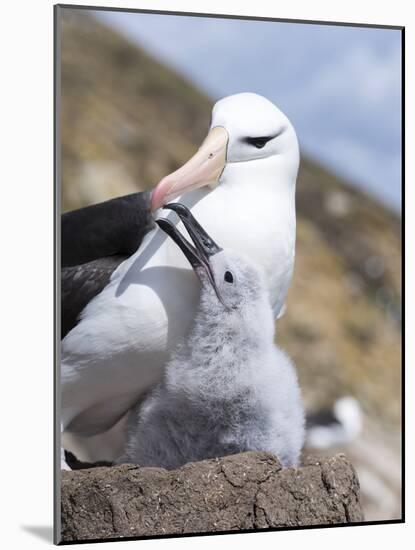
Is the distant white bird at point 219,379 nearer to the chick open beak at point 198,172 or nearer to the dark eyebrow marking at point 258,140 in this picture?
the chick open beak at point 198,172

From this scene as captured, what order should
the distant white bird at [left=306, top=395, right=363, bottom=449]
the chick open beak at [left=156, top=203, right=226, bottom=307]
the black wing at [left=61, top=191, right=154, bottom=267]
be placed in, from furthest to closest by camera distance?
the distant white bird at [left=306, top=395, right=363, bottom=449]
the black wing at [left=61, top=191, right=154, bottom=267]
the chick open beak at [left=156, top=203, right=226, bottom=307]

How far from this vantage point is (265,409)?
520 centimetres

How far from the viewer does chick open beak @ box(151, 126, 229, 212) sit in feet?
16.8

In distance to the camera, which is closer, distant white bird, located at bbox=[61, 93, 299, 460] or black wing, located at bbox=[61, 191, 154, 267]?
distant white bird, located at bbox=[61, 93, 299, 460]

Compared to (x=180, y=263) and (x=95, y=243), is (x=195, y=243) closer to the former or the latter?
(x=180, y=263)

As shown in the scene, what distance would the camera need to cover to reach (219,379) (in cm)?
517

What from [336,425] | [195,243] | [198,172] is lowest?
[336,425]

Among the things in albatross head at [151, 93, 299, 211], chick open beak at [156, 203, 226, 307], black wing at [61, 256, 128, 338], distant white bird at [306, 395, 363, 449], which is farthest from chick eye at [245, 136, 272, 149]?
distant white bird at [306, 395, 363, 449]

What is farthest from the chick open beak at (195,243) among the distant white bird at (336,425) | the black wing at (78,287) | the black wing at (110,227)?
the distant white bird at (336,425)

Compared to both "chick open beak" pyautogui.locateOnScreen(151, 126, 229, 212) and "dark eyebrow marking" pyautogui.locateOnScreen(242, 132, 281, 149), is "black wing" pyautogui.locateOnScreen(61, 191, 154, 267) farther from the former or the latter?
"dark eyebrow marking" pyautogui.locateOnScreen(242, 132, 281, 149)

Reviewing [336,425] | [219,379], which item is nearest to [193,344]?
[219,379]

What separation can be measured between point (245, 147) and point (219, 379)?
3.06 ft

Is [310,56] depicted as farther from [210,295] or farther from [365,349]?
[365,349]

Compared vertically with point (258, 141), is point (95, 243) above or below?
below
